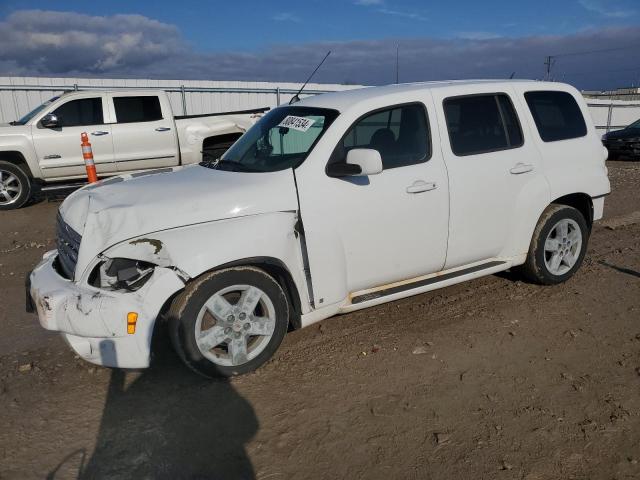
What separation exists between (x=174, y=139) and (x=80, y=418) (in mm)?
7941

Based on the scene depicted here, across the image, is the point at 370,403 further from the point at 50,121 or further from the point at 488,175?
the point at 50,121

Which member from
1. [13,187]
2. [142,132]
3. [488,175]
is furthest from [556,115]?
[13,187]

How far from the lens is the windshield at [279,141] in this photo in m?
3.85

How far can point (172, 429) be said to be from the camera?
3020 millimetres

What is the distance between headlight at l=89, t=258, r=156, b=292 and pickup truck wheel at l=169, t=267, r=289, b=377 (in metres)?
0.26

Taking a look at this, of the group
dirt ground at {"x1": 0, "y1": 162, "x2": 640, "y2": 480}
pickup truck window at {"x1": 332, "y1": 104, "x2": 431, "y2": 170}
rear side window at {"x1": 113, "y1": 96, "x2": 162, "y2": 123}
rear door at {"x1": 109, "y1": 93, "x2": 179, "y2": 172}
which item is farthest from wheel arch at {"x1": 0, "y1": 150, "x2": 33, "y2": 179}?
pickup truck window at {"x1": 332, "y1": 104, "x2": 431, "y2": 170}

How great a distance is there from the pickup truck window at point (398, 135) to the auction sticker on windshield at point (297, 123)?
0.38 metres

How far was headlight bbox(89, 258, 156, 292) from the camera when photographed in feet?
10.4

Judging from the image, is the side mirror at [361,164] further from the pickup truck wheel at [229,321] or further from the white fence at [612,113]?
the white fence at [612,113]

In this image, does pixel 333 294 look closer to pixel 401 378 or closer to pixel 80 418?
pixel 401 378

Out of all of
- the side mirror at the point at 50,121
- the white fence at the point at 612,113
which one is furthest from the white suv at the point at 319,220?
the white fence at the point at 612,113

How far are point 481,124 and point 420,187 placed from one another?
3.04 feet

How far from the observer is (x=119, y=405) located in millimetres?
3270

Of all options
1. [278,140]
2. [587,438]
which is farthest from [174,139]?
[587,438]
